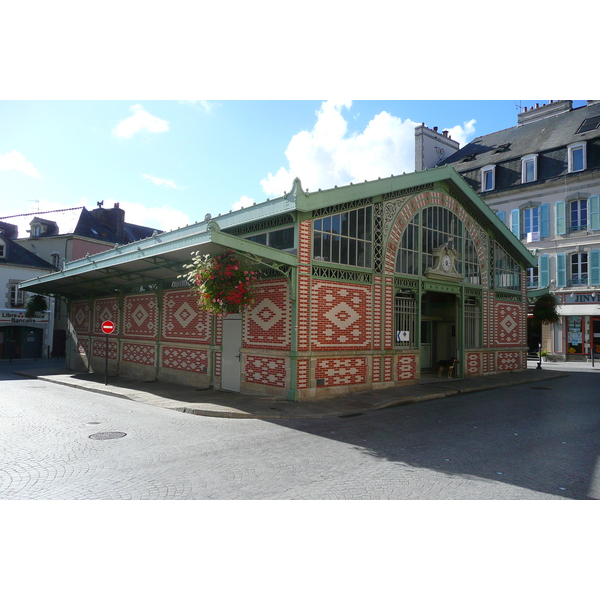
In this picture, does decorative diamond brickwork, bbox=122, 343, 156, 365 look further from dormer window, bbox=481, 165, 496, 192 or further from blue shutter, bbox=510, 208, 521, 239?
dormer window, bbox=481, 165, 496, 192

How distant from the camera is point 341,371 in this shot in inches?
526

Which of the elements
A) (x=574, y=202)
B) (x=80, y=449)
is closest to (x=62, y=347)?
(x=80, y=449)

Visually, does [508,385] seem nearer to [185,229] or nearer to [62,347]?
[185,229]

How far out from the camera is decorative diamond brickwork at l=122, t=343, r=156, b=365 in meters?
17.8

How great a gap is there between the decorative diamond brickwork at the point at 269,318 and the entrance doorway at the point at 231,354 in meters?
0.41

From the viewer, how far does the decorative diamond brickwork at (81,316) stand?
2252cm

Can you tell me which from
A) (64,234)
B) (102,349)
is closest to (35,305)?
(102,349)

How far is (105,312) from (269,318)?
11530 millimetres

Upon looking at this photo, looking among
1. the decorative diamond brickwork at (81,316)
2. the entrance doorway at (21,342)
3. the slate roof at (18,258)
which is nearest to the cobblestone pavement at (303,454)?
the decorative diamond brickwork at (81,316)

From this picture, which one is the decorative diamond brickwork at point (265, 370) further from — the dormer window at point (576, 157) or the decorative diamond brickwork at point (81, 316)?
the dormer window at point (576, 157)

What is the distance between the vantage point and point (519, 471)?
257 inches

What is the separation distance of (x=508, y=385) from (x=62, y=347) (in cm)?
3265

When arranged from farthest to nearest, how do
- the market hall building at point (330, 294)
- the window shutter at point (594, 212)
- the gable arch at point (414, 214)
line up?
the window shutter at point (594, 212)
the gable arch at point (414, 214)
the market hall building at point (330, 294)

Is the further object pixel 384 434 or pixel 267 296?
pixel 267 296
